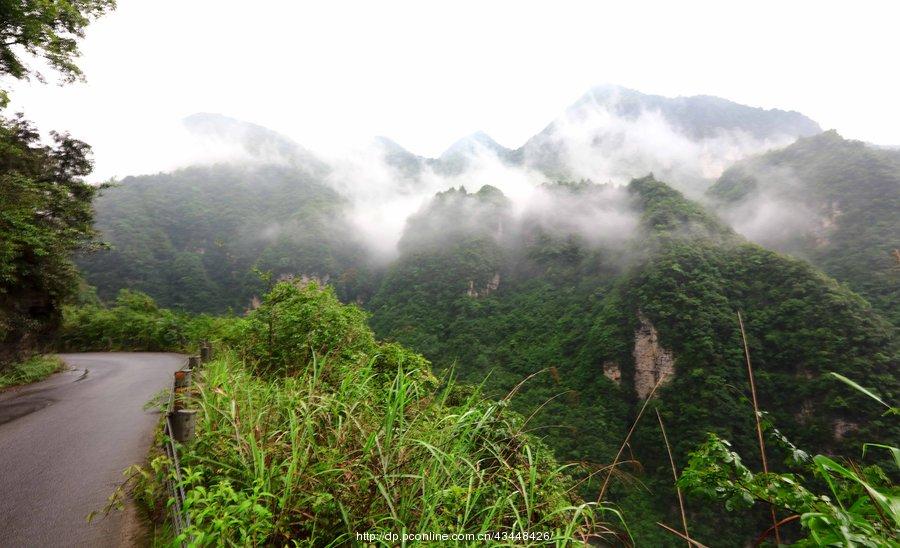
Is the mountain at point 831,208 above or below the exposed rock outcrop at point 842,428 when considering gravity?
above

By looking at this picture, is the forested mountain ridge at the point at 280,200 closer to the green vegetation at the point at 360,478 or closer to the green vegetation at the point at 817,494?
the green vegetation at the point at 360,478

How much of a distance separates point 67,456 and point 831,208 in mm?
121779

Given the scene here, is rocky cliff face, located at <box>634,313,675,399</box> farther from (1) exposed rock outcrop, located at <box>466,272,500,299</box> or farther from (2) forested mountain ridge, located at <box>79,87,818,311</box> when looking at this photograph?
(2) forested mountain ridge, located at <box>79,87,818,311</box>

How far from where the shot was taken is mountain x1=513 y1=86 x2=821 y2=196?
527ft

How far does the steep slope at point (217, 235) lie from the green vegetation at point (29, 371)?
65.7 m

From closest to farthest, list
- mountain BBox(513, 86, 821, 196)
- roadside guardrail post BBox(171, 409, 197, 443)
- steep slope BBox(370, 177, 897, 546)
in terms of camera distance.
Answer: roadside guardrail post BBox(171, 409, 197, 443) < steep slope BBox(370, 177, 897, 546) < mountain BBox(513, 86, 821, 196)

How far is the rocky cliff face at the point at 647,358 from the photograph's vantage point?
188ft

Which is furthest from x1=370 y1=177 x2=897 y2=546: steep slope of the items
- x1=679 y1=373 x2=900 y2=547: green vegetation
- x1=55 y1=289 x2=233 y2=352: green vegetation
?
x1=55 y1=289 x2=233 y2=352: green vegetation

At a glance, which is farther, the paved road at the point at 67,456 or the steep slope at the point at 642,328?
the steep slope at the point at 642,328

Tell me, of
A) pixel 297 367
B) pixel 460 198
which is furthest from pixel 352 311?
pixel 460 198

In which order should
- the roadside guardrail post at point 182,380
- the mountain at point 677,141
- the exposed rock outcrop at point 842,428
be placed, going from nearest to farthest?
1. the roadside guardrail post at point 182,380
2. the exposed rock outcrop at point 842,428
3. the mountain at point 677,141

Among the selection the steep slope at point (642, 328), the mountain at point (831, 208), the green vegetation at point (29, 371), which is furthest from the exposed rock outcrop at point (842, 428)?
the green vegetation at point (29, 371)

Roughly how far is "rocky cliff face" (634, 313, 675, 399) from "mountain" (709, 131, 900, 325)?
29.8m

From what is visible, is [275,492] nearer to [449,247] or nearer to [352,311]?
[352,311]
